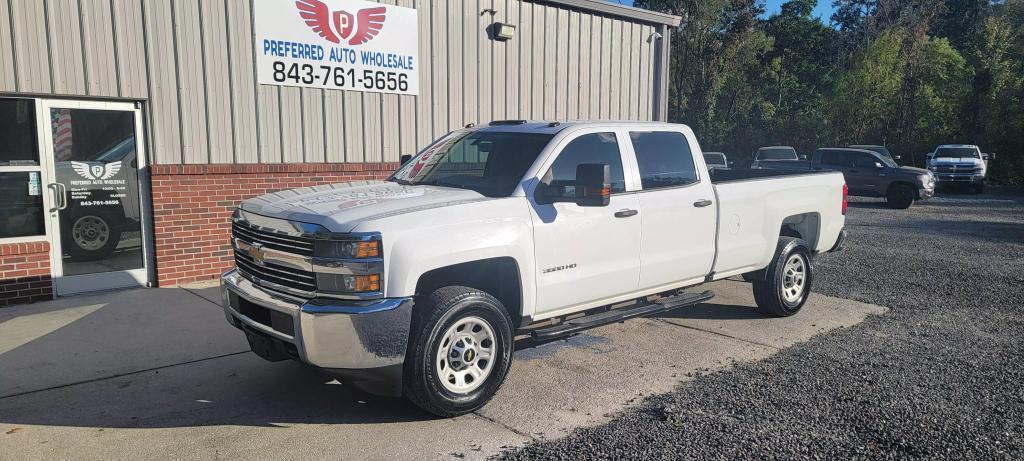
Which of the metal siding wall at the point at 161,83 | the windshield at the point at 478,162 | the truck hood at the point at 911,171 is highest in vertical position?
the metal siding wall at the point at 161,83

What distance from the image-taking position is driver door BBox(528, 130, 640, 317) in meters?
4.96

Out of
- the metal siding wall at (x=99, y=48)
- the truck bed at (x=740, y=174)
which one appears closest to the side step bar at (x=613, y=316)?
the truck bed at (x=740, y=174)

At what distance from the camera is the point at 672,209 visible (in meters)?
5.86

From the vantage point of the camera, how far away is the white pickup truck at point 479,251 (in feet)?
13.6

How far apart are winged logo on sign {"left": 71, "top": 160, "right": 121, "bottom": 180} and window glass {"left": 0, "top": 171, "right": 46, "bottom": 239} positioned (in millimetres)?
405

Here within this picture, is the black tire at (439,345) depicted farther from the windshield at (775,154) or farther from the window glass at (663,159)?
the windshield at (775,154)

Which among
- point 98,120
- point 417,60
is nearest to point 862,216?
point 417,60

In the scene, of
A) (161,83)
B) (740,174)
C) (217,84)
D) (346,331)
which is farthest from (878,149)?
(346,331)

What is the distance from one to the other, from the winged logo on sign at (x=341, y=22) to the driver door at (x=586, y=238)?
5196mm

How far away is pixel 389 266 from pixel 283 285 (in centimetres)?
78

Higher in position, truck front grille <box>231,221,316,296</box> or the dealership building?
the dealership building

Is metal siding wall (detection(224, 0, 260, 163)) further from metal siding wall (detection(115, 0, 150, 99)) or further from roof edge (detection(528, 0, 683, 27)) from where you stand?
roof edge (detection(528, 0, 683, 27))

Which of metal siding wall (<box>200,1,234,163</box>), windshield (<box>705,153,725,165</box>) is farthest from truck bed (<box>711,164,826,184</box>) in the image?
windshield (<box>705,153,725,165</box>)

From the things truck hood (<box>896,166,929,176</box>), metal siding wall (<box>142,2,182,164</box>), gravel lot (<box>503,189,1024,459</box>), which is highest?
metal siding wall (<box>142,2,182,164</box>)
